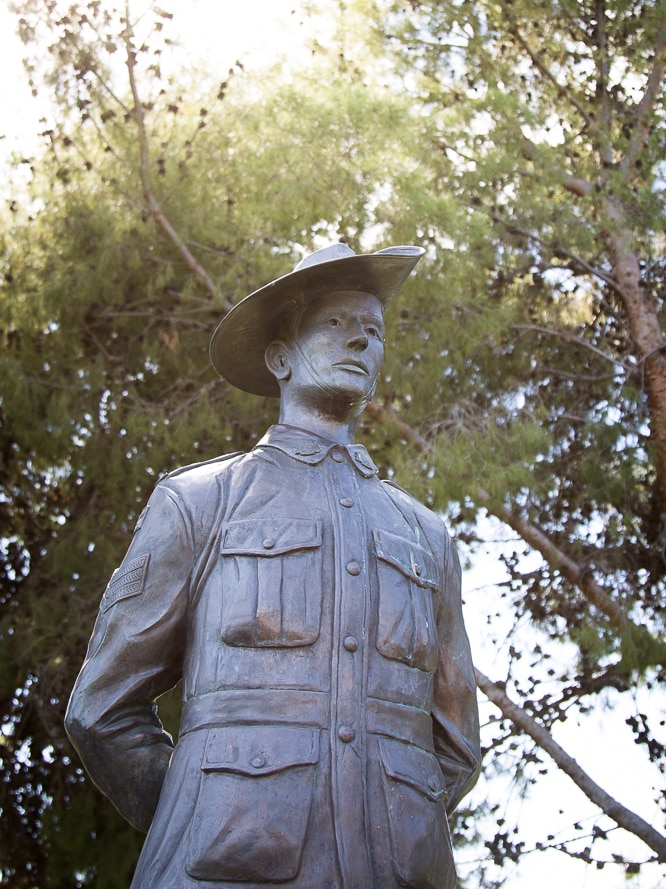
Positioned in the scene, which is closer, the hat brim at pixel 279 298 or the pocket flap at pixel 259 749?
the pocket flap at pixel 259 749

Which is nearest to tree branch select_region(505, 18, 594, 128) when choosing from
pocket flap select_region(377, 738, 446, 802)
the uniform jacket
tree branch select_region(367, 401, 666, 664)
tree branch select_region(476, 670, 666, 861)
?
tree branch select_region(367, 401, 666, 664)

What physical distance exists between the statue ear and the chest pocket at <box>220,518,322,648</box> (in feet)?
1.75

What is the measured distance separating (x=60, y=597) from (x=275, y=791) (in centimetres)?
656

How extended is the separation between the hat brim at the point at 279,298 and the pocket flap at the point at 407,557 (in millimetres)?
674

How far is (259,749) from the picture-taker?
2.78 metres

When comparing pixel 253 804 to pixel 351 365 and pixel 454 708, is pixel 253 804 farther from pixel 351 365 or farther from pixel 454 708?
pixel 351 365

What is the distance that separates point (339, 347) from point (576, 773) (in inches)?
166

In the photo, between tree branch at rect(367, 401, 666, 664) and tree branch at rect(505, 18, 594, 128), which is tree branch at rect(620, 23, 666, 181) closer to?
tree branch at rect(505, 18, 594, 128)

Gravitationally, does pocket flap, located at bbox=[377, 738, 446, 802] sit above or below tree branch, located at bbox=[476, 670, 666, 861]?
below

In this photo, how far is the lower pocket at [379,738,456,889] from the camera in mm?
2773

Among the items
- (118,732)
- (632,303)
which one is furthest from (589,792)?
(118,732)

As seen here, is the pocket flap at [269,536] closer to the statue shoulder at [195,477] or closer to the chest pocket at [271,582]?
the chest pocket at [271,582]

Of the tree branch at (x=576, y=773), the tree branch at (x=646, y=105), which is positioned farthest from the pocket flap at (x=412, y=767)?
the tree branch at (x=646, y=105)

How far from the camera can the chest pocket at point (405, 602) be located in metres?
3.03
